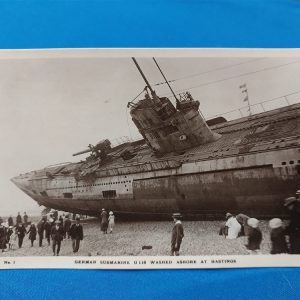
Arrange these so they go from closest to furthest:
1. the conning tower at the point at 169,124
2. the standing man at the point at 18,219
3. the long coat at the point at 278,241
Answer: the long coat at the point at 278,241
the standing man at the point at 18,219
the conning tower at the point at 169,124

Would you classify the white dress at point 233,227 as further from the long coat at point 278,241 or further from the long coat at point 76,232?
the long coat at point 76,232

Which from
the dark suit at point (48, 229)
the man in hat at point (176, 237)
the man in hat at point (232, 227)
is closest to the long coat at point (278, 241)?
the man in hat at point (232, 227)

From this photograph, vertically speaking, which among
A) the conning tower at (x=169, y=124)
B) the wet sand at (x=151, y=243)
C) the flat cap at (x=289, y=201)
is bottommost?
the wet sand at (x=151, y=243)

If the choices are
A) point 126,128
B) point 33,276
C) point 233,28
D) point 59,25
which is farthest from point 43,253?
point 233,28

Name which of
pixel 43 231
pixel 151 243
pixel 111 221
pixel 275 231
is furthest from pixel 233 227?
pixel 43 231

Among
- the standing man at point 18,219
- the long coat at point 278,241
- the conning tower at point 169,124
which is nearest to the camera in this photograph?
the long coat at point 278,241

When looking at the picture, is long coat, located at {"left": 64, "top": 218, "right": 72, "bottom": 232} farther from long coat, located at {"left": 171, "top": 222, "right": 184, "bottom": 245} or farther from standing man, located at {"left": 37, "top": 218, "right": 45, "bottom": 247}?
long coat, located at {"left": 171, "top": 222, "right": 184, "bottom": 245}
